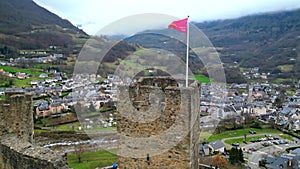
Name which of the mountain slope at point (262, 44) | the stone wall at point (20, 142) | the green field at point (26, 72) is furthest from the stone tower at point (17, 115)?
the mountain slope at point (262, 44)

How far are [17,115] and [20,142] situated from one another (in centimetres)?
90

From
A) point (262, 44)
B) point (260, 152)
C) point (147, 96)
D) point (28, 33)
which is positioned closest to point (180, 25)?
point (147, 96)

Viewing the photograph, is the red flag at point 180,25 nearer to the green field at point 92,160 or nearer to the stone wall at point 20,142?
the stone wall at point 20,142

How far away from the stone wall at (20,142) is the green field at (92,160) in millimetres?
27430

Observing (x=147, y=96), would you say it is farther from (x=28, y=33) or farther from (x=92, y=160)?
(x=28, y=33)

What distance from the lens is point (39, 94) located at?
60281 mm

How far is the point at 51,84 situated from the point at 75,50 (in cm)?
3390

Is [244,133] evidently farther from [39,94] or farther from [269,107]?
[39,94]

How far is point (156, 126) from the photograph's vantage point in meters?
7.93

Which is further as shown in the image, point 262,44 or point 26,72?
point 262,44

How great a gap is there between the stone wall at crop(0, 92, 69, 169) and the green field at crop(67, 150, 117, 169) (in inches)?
1080

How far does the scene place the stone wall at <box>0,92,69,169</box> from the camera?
590cm

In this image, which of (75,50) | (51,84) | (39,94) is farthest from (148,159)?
(75,50)

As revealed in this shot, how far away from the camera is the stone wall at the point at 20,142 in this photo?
5.90 meters
